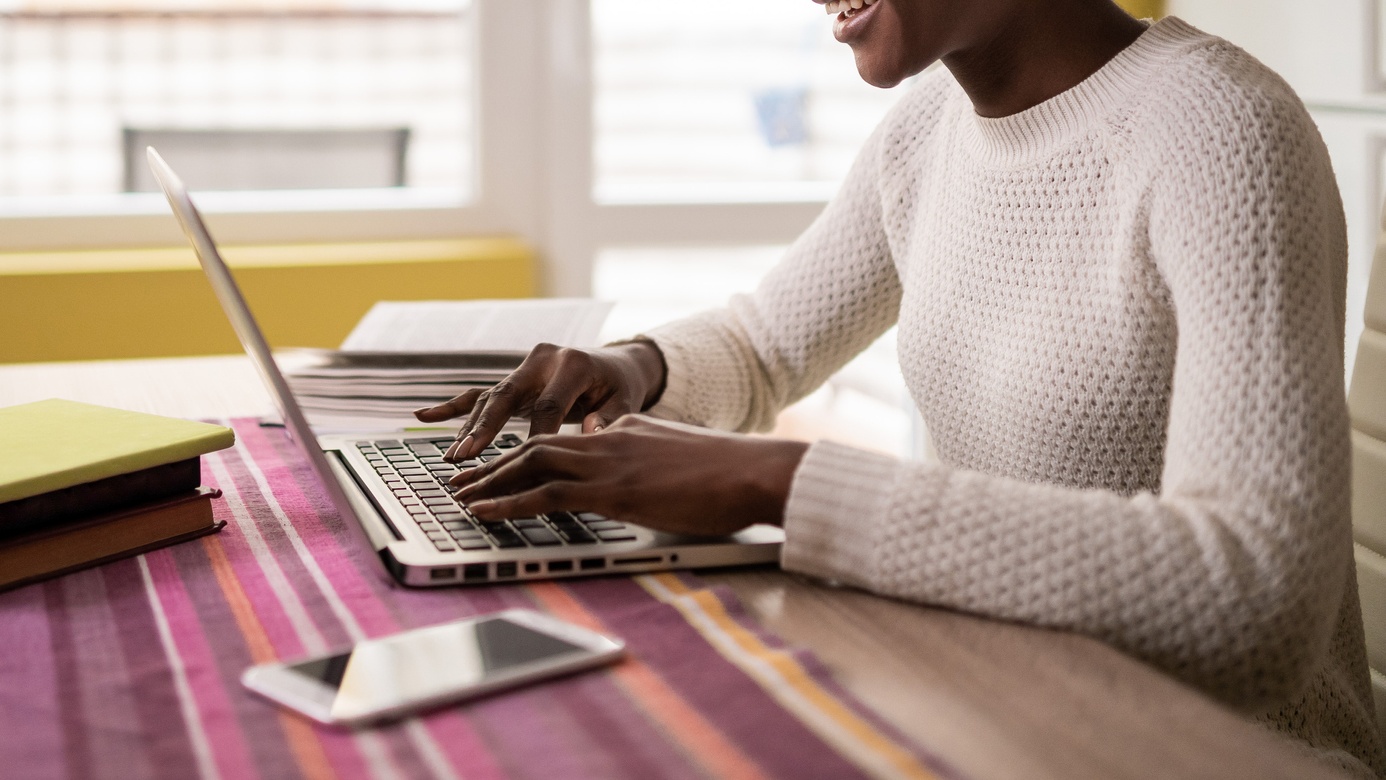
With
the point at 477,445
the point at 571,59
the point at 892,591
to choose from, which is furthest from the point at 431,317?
the point at 571,59

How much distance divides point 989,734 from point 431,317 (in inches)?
38.8

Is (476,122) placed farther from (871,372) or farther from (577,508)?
(577,508)

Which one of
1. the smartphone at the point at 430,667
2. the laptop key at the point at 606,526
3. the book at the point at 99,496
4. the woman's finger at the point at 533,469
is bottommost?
the smartphone at the point at 430,667

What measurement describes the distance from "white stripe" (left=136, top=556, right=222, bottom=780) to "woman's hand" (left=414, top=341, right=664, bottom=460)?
0.26 m

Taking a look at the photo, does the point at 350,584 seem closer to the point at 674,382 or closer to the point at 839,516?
the point at 839,516

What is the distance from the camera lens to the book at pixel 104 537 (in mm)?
737

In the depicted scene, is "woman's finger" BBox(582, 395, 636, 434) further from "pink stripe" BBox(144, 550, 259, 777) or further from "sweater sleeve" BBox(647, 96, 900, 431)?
"pink stripe" BBox(144, 550, 259, 777)

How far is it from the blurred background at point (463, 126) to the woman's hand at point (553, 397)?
4.29 ft

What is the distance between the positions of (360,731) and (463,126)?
2.10 m

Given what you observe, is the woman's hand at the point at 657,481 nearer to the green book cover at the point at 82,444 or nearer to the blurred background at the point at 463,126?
the green book cover at the point at 82,444

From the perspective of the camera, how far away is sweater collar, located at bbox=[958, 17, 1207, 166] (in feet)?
3.12

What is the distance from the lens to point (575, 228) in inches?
97.3

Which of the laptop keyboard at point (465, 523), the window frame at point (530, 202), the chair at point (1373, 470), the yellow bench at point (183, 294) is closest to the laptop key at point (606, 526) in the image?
the laptop keyboard at point (465, 523)

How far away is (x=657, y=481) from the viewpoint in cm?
77
